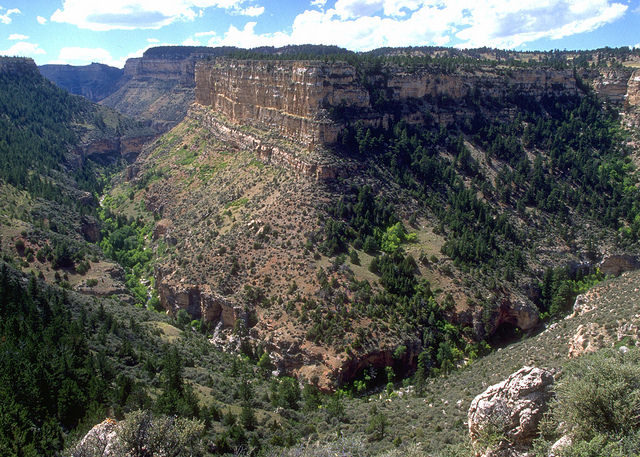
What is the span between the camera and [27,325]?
39.6 m

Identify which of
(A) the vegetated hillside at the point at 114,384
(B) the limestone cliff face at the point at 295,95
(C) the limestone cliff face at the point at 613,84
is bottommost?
(A) the vegetated hillside at the point at 114,384

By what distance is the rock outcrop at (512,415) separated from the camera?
77.3ft

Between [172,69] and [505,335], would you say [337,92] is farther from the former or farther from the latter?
[172,69]

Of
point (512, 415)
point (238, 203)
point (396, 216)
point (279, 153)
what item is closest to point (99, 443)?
point (512, 415)

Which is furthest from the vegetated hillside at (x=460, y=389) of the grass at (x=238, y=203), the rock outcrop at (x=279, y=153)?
the grass at (x=238, y=203)

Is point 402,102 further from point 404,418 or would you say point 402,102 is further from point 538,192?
point 404,418

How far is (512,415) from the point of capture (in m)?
23.8

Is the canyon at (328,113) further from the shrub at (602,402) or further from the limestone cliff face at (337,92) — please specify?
the shrub at (602,402)

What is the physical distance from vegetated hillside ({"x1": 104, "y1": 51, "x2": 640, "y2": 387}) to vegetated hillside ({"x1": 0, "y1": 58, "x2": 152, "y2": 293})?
1100 cm

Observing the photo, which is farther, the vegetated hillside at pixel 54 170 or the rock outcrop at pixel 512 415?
the vegetated hillside at pixel 54 170

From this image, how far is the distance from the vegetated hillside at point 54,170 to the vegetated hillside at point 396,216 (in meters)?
11.0

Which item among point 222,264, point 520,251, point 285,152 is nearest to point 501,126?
point 520,251

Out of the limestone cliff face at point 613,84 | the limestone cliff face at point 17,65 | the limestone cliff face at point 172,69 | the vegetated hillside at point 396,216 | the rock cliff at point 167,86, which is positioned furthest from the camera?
the limestone cliff face at point 172,69

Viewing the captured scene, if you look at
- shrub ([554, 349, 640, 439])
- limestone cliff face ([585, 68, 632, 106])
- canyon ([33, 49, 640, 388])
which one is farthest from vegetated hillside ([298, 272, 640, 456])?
limestone cliff face ([585, 68, 632, 106])
